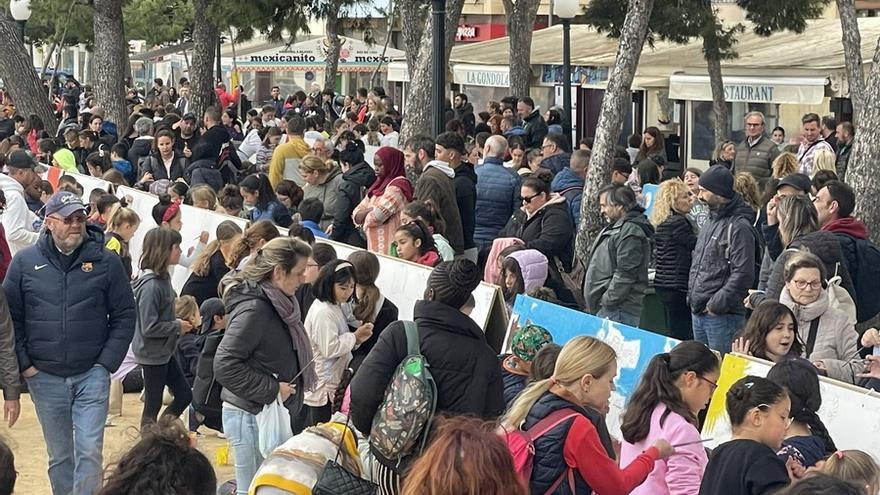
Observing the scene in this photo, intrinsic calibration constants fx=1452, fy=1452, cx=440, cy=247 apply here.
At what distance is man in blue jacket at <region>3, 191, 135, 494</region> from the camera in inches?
302

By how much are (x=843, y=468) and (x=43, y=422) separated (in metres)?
4.39

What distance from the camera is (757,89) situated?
2117 cm

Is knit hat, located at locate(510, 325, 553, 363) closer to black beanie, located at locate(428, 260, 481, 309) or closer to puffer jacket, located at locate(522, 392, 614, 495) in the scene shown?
black beanie, located at locate(428, 260, 481, 309)

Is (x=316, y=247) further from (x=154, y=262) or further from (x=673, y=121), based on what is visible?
(x=673, y=121)

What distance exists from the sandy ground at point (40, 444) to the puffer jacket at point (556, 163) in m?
5.43

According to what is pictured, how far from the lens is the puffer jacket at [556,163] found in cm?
1520

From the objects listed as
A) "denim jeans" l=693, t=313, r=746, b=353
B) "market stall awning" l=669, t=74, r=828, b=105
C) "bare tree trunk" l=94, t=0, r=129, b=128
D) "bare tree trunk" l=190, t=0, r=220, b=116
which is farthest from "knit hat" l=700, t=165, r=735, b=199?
"bare tree trunk" l=190, t=0, r=220, b=116

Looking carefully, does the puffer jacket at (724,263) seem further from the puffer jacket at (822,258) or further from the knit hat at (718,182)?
the puffer jacket at (822,258)

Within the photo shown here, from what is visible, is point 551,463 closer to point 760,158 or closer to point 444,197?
point 444,197

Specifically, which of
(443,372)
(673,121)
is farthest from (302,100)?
(443,372)

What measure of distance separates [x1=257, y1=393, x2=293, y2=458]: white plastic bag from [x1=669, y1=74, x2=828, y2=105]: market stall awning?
14081mm

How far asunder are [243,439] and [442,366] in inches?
69.9

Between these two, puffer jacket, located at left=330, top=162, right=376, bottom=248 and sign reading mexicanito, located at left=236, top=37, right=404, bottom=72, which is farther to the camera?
sign reading mexicanito, located at left=236, top=37, right=404, bottom=72

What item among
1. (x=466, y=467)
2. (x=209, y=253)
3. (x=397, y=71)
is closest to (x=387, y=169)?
(x=209, y=253)
